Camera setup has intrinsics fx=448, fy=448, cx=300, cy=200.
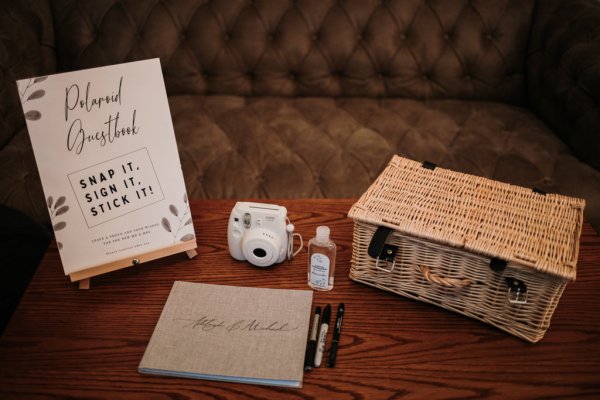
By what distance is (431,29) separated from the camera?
167cm

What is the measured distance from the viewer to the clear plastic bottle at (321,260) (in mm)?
788

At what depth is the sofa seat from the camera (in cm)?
134

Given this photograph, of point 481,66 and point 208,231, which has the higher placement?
point 481,66

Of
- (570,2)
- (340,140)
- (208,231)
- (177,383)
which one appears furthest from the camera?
(570,2)

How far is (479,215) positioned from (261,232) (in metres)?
0.40

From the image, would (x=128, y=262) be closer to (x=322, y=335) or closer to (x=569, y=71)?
(x=322, y=335)

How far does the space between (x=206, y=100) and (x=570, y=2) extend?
136 centimetres

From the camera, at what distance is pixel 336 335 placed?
761 millimetres

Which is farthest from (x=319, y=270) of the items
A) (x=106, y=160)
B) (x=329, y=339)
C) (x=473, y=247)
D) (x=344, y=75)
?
(x=344, y=75)

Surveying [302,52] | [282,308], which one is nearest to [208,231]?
[282,308]

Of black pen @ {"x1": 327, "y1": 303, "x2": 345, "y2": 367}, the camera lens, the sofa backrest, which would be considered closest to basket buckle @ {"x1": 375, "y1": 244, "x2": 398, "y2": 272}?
black pen @ {"x1": 327, "y1": 303, "x2": 345, "y2": 367}

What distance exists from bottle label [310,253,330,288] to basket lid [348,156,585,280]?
0.10 metres

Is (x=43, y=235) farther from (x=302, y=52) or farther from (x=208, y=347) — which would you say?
(x=302, y=52)

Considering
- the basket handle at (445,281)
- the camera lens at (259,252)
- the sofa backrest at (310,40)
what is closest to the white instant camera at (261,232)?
the camera lens at (259,252)
